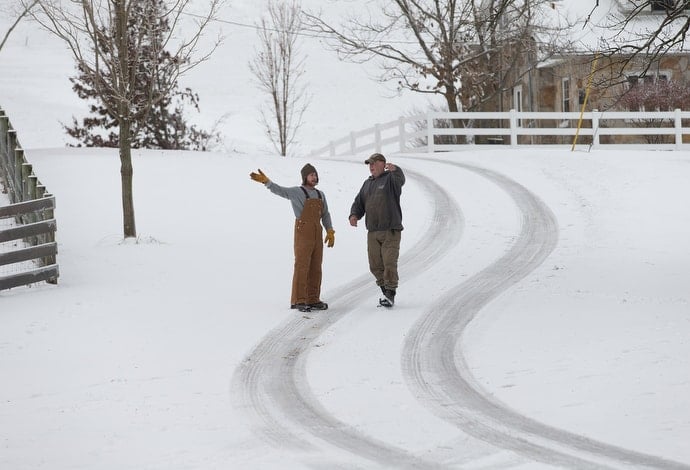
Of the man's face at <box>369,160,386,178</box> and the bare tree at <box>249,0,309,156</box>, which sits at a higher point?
the bare tree at <box>249,0,309,156</box>

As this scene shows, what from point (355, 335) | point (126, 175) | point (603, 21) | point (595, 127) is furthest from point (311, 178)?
point (603, 21)

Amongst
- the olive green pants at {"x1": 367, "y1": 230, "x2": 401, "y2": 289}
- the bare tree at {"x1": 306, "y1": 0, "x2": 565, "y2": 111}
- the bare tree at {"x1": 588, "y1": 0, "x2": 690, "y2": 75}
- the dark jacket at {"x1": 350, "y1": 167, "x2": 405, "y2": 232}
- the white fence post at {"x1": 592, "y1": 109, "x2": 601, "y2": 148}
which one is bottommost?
the olive green pants at {"x1": 367, "y1": 230, "x2": 401, "y2": 289}

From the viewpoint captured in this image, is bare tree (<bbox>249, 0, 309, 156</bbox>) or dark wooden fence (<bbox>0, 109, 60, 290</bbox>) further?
bare tree (<bbox>249, 0, 309, 156</bbox>)

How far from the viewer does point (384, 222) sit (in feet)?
36.7

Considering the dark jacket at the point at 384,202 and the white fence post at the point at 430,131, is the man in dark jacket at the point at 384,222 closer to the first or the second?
the dark jacket at the point at 384,202

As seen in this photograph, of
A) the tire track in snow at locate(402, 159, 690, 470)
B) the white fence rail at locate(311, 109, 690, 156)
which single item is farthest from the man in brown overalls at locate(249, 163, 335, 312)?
the white fence rail at locate(311, 109, 690, 156)

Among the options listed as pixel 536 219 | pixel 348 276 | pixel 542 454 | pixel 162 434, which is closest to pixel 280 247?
pixel 348 276

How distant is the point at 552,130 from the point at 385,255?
661 inches

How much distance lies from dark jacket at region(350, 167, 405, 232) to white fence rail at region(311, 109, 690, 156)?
1410 cm

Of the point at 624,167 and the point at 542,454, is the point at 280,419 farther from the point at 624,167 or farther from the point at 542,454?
the point at 624,167

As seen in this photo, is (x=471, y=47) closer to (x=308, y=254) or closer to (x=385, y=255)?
(x=385, y=255)

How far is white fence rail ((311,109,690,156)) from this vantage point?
1042 inches

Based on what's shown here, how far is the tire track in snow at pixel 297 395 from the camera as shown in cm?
652

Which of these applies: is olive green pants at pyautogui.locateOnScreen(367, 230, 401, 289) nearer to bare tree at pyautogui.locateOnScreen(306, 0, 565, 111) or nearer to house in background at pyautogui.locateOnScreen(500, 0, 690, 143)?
bare tree at pyautogui.locateOnScreen(306, 0, 565, 111)
